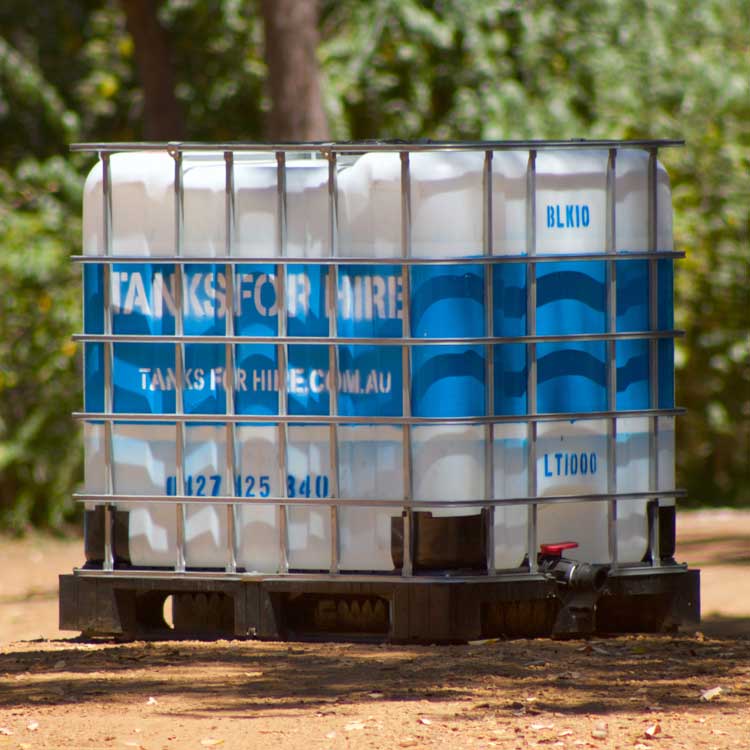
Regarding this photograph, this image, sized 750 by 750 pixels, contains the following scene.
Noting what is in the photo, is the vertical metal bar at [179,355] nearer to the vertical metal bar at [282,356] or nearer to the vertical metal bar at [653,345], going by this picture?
the vertical metal bar at [282,356]

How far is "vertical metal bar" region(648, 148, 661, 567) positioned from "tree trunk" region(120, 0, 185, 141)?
9243mm

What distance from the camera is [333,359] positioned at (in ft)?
19.3

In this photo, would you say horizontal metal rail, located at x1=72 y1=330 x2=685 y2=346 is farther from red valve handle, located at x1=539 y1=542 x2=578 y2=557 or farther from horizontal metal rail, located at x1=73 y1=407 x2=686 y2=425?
red valve handle, located at x1=539 y1=542 x2=578 y2=557

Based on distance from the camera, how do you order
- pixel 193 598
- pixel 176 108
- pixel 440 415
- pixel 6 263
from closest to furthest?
1. pixel 440 415
2. pixel 193 598
3. pixel 6 263
4. pixel 176 108

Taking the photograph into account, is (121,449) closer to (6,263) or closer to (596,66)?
(6,263)

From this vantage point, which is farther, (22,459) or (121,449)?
(22,459)

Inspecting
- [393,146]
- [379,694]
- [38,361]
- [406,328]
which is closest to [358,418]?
[406,328]

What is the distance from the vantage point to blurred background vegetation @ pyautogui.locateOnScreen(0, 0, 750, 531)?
1405 cm

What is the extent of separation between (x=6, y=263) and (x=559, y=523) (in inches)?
342

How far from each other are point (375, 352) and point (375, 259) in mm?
332

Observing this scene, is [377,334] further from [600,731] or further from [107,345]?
[600,731]

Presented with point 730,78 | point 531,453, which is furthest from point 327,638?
point 730,78

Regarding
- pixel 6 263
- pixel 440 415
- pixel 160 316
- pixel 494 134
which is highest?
pixel 494 134

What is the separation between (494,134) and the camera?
46.7ft
